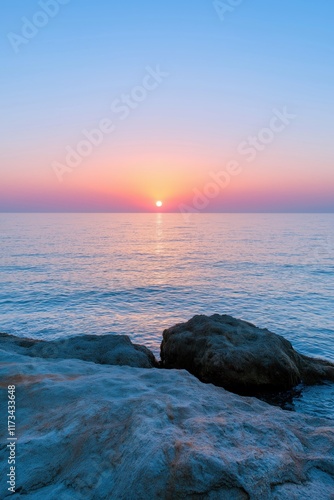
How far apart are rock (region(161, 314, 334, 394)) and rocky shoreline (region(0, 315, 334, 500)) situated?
413 centimetres

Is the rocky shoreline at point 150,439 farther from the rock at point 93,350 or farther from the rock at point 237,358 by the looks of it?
the rock at point 237,358

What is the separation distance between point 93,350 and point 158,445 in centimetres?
874

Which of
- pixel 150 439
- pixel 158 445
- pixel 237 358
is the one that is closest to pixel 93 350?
pixel 237 358

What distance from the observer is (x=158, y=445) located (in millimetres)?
5406

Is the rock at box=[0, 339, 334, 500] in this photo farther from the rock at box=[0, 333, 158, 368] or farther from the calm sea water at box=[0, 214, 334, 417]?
the calm sea water at box=[0, 214, 334, 417]

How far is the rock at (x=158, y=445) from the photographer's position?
490 cm

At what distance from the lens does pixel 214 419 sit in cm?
680

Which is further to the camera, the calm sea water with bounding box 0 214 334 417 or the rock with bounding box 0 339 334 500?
the calm sea water with bounding box 0 214 334 417

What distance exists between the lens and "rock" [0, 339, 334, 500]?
16.1ft

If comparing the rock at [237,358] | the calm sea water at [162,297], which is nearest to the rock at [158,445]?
the rock at [237,358]

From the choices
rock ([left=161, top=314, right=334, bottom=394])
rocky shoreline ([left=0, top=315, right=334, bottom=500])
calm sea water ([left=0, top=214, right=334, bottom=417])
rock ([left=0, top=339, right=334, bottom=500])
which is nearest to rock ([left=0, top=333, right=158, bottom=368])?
rock ([left=161, top=314, right=334, bottom=394])

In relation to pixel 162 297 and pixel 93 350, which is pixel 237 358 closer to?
pixel 93 350

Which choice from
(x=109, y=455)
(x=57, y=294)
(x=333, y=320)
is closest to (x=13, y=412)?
(x=109, y=455)

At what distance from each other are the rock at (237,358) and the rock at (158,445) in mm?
4847
